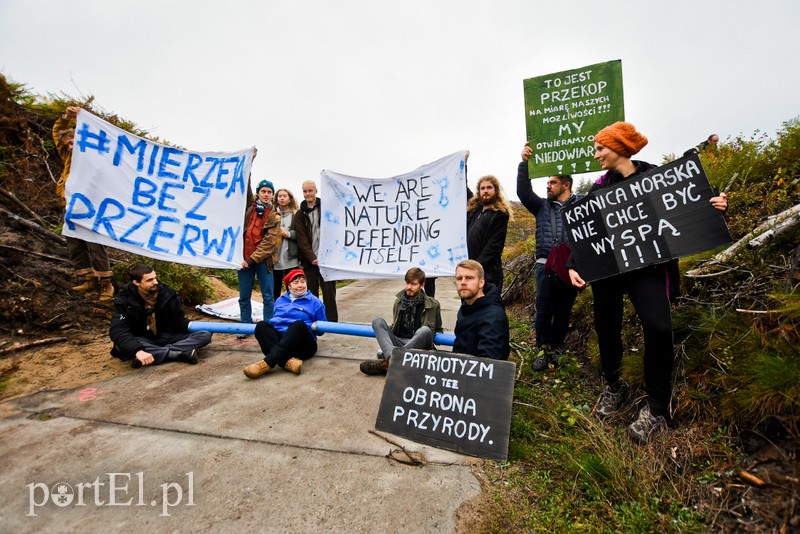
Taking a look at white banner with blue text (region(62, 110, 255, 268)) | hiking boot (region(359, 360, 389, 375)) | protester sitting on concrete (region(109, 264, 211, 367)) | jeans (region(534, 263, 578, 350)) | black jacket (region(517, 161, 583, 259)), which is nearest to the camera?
jeans (region(534, 263, 578, 350))

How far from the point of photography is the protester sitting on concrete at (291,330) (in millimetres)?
3600

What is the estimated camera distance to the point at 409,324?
12.4 ft

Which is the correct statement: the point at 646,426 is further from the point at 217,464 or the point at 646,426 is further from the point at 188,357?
the point at 188,357

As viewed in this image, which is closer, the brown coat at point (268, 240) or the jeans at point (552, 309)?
the jeans at point (552, 309)

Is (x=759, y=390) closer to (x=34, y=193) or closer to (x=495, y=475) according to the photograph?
(x=495, y=475)

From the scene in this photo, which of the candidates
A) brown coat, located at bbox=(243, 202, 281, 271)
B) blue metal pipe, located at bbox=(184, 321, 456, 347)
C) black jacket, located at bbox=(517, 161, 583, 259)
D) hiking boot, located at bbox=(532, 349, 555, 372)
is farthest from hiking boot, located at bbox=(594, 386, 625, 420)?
brown coat, located at bbox=(243, 202, 281, 271)

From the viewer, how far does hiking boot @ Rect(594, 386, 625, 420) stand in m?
2.39

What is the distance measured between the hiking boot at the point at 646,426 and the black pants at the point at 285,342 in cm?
288

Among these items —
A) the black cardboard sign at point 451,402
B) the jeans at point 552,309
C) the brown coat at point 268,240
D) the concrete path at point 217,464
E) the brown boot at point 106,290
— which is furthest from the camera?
the brown boot at point 106,290

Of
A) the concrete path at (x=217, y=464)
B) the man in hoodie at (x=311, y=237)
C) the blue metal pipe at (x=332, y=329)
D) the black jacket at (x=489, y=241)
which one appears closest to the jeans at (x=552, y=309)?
the black jacket at (x=489, y=241)

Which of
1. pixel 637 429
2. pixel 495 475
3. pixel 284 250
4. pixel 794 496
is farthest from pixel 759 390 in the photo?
pixel 284 250

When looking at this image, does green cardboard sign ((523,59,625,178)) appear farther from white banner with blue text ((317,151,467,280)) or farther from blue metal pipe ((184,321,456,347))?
blue metal pipe ((184,321,456,347))

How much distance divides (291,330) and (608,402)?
281 centimetres

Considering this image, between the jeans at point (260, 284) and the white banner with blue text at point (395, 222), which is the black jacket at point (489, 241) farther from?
the jeans at point (260, 284)
